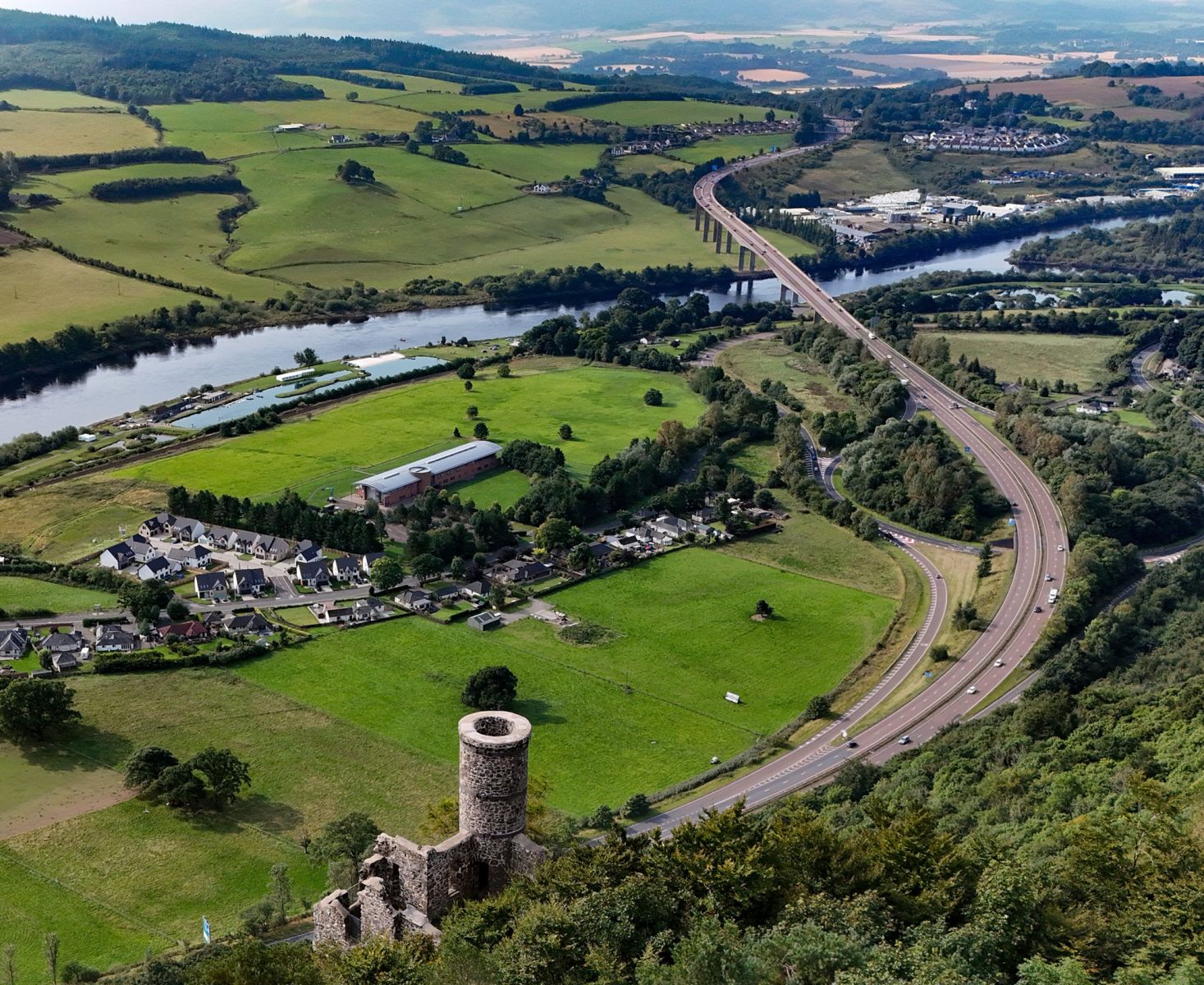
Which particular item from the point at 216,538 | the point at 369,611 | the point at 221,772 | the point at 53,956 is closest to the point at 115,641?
the point at 369,611

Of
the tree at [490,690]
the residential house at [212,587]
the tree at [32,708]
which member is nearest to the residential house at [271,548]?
the residential house at [212,587]

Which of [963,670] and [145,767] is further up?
[145,767]

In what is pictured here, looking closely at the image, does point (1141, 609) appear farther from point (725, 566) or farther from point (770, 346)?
point (770, 346)

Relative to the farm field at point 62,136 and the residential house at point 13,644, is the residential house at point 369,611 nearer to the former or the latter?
the residential house at point 13,644

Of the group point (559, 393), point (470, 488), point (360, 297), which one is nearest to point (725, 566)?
point (470, 488)

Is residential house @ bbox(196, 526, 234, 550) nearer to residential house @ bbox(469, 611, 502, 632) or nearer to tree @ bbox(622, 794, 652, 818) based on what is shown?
residential house @ bbox(469, 611, 502, 632)

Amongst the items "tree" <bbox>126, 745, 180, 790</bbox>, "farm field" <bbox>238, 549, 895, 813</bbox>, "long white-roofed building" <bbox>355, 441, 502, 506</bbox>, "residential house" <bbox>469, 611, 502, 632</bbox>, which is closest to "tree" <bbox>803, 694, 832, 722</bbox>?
"farm field" <bbox>238, 549, 895, 813</bbox>

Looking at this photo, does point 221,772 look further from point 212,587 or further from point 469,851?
point 469,851
